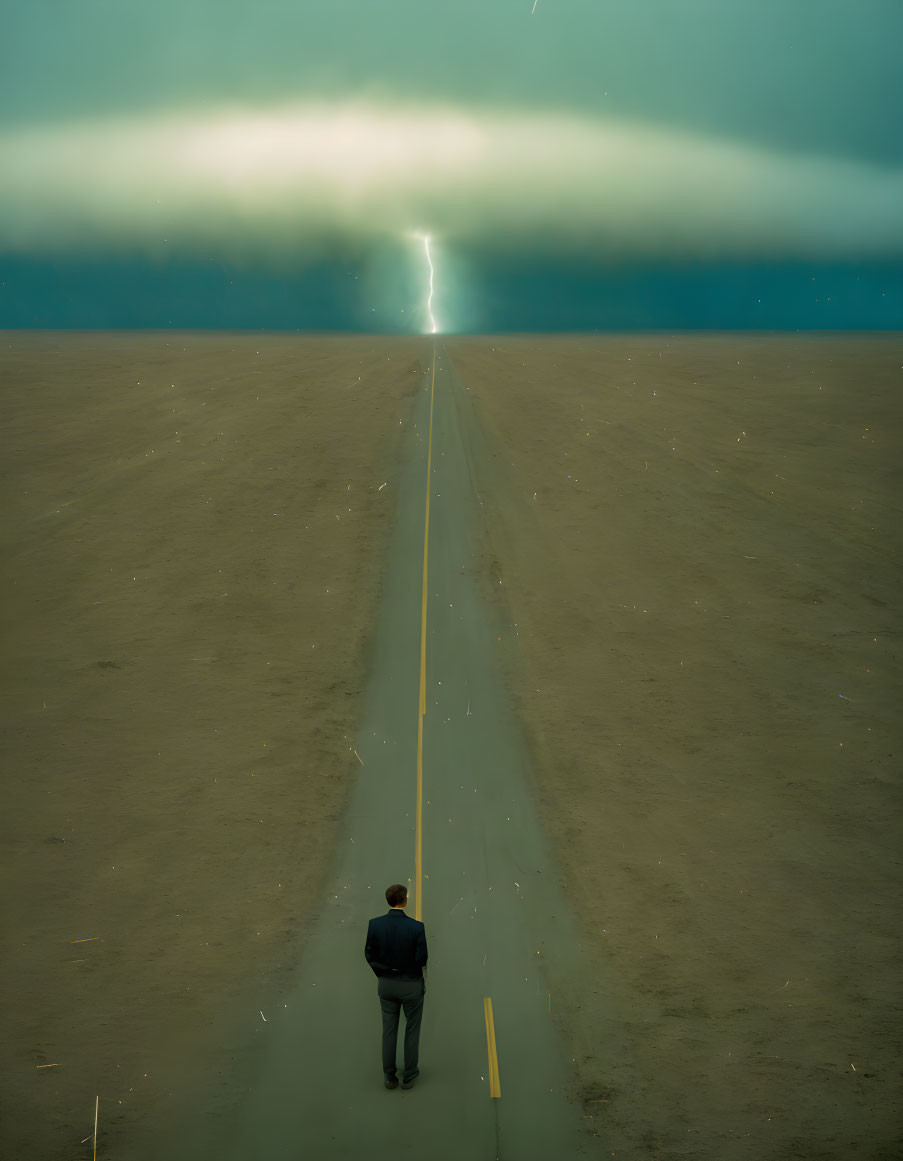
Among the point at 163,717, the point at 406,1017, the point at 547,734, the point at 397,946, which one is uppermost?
the point at 397,946

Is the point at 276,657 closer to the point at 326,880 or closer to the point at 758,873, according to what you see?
the point at 326,880

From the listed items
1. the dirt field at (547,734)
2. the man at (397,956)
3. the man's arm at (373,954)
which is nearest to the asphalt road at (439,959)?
the dirt field at (547,734)

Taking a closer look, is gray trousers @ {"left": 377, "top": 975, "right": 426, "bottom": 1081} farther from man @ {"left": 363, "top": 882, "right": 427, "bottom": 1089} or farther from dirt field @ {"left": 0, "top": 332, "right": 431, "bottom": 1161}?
dirt field @ {"left": 0, "top": 332, "right": 431, "bottom": 1161}

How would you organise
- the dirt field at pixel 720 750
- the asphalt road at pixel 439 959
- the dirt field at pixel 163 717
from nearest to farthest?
1. the asphalt road at pixel 439 959
2. the dirt field at pixel 720 750
3. the dirt field at pixel 163 717

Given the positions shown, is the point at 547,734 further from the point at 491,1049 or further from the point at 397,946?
the point at 397,946

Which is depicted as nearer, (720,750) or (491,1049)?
(491,1049)

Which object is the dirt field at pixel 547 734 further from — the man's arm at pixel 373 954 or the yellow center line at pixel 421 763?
the man's arm at pixel 373 954

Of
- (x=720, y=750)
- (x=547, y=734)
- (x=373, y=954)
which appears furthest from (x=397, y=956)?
(x=720, y=750)

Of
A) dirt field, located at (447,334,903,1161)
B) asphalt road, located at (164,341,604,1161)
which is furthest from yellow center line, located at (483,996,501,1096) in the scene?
dirt field, located at (447,334,903,1161)

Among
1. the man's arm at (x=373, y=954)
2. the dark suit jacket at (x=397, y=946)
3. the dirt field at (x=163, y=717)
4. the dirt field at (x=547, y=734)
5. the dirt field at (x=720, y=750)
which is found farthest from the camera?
the dirt field at (x=163, y=717)
